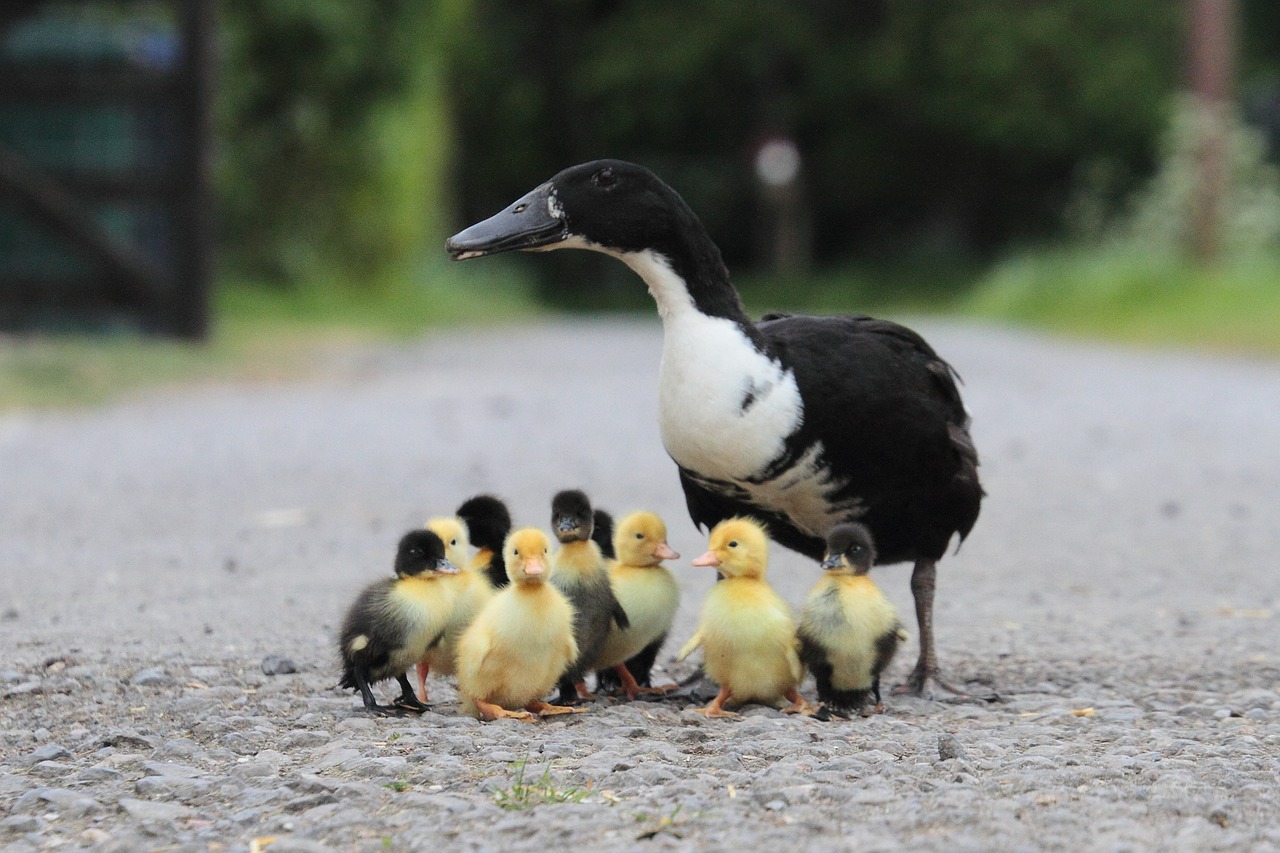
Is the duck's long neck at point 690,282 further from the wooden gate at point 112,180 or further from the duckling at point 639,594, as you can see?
the wooden gate at point 112,180

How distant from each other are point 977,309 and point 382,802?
2280cm

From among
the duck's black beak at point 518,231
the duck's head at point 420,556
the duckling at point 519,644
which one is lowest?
the duckling at point 519,644

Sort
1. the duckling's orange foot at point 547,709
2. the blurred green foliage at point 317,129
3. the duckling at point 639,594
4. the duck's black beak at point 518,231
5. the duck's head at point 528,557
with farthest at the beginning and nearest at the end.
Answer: the blurred green foliage at point 317,129 → the duckling at point 639,594 → the duck's black beak at point 518,231 → the duckling's orange foot at point 547,709 → the duck's head at point 528,557

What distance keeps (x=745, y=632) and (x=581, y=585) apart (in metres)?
0.42

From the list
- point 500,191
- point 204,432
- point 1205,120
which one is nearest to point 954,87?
point 500,191

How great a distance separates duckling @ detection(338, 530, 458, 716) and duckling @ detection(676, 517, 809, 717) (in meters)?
0.62

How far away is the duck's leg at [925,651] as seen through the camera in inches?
183

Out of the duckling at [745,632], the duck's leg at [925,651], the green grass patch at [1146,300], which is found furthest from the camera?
the green grass patch at [1146,300]

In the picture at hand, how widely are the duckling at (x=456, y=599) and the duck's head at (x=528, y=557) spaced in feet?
0.89

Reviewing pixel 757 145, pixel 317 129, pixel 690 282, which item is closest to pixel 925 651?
pixel 690 282

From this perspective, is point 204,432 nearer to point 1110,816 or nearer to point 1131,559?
point 1131,559

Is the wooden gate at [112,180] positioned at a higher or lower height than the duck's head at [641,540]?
higher

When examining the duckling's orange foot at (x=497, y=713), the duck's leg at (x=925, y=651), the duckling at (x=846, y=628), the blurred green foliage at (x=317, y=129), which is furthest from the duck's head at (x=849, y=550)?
Answer: the blurred green foliage at (x=317, y=129)

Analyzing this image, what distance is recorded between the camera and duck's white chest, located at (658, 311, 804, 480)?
4172 millimetres
